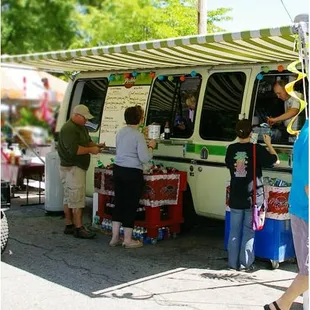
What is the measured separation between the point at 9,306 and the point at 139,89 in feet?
13.0

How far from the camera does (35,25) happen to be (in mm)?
21828

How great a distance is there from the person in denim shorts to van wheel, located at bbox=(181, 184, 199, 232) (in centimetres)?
122

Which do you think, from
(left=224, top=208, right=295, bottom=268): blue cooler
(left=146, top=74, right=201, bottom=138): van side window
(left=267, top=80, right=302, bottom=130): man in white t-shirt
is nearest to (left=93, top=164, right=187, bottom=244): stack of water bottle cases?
(left=146, top=74, right=201, bottom=138): van side window

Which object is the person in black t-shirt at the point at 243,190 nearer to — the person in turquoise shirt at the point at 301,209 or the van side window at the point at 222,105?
the van side window at the point at 222,105

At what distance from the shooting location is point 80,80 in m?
9.00

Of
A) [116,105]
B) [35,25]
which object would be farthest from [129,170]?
[35,25]

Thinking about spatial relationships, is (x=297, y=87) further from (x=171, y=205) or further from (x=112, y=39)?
(x=112, y=39)

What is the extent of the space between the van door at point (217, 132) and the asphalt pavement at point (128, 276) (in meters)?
0.61

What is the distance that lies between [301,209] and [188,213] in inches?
128

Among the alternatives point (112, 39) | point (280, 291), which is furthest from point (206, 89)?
point (112, 39)

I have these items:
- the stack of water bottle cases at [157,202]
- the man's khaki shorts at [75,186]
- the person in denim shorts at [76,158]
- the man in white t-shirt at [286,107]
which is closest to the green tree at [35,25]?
the person in denim shorts at [76,158]

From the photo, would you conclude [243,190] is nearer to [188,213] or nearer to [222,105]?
[222,105]

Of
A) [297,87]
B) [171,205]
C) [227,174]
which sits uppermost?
[297,87]

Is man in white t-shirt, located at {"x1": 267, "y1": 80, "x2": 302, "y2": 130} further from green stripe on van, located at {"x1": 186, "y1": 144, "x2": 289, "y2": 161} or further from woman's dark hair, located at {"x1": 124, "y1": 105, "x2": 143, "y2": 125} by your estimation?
woman's dark hair, located at {"x1": 124, "y1": 105, "x2": 143, "y2": 125}
